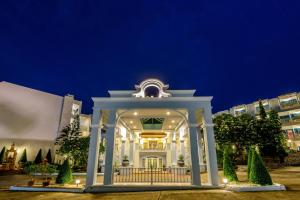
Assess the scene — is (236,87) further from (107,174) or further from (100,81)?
(107,174)

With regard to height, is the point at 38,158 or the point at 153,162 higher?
the point at 38,158

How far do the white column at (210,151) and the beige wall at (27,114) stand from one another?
25.2 metres

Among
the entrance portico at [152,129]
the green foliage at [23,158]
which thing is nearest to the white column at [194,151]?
the entrance portico at [152,129]

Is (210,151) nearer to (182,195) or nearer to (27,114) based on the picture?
(182,195)

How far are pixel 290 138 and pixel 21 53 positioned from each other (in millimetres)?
→ 86096

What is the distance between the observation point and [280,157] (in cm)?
2417

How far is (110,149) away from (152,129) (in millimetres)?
9810

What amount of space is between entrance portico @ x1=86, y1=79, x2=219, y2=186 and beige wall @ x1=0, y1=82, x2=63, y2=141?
48.3 ft

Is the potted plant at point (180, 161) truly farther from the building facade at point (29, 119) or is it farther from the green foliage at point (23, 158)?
the green foliage at point (23, 158)

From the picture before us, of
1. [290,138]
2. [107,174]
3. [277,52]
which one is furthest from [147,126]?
[277,52]

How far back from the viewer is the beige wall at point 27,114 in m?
22.9

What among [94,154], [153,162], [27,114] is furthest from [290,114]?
[27,114]

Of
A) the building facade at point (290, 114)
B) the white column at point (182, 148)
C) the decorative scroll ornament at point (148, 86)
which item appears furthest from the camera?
the building facade at point (290, 114)

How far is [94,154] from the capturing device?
10.4 m
